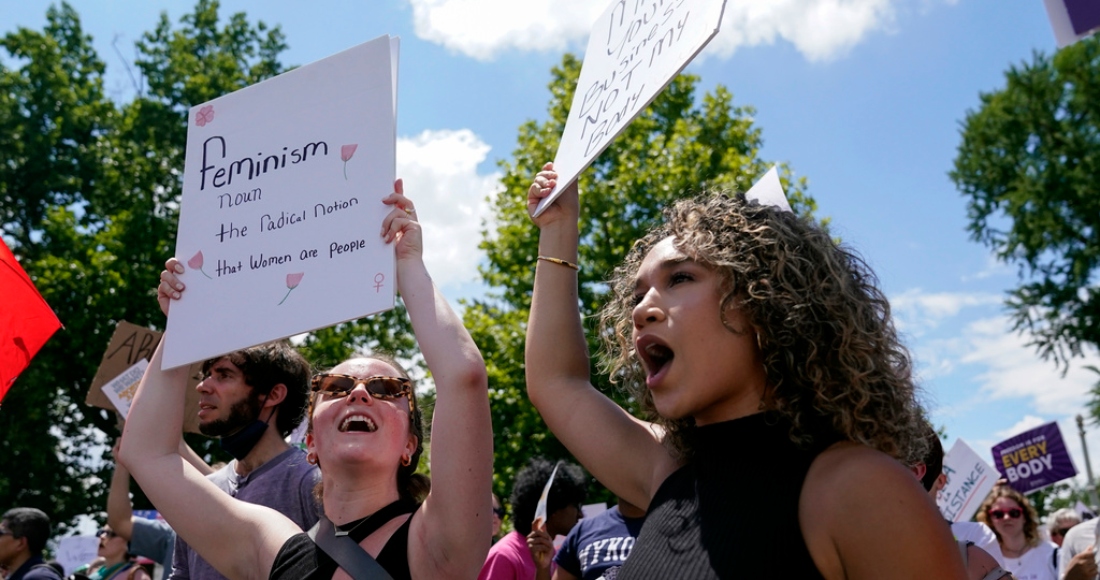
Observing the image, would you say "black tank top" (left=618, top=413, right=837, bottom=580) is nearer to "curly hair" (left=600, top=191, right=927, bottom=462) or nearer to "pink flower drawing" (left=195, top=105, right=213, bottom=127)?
"curly hair" (left=600, top=191, right=927, bottom=462)

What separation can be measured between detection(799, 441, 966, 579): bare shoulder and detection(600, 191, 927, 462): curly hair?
139 mm

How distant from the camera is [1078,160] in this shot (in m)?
28.4

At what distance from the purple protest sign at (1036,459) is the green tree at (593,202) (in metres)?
7.46

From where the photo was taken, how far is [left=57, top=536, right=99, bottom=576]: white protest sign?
40.5 feet

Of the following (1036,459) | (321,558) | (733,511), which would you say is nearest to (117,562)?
(321,558)

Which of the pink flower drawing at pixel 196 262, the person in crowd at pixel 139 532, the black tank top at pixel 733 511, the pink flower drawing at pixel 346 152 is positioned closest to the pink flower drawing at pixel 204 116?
the pink flower drawing at pixel 196 262

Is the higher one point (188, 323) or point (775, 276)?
point (188, 323)

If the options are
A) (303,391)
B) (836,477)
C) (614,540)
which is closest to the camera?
(836,477)

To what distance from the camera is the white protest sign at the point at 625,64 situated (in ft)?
7.05

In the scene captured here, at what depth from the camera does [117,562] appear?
7133 mm

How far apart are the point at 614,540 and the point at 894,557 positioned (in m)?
2.93

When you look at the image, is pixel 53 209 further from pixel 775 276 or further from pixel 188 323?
pixel 775 276

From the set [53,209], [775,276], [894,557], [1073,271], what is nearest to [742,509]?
[894,557]

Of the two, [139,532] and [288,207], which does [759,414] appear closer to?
[288,207]
